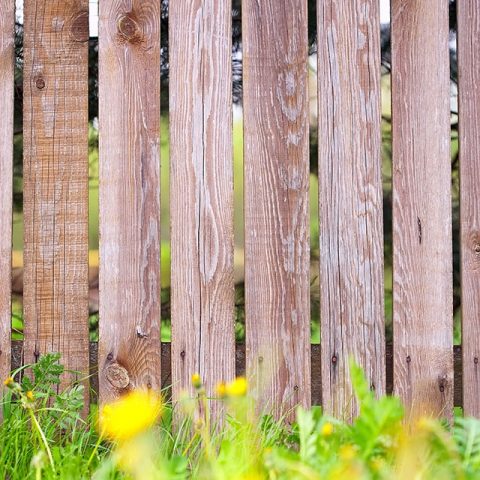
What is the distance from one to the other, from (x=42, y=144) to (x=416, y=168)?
3.72 feet

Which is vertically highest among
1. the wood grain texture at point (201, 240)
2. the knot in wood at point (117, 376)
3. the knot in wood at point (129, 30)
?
the knot in wood at point (129, 30)

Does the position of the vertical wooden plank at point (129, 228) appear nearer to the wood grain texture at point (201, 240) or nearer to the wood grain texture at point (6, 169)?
the wood grain texture at point (201, 240)

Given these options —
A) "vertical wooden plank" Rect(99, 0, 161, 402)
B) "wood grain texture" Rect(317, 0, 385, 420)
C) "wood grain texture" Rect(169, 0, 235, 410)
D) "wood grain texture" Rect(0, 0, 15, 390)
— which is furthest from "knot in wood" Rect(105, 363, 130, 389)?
"wood grain texture" Rect(317, 0, 385, 420)

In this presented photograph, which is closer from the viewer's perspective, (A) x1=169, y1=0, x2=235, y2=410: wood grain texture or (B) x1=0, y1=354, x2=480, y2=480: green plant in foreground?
(B) x1=0, y1=354, x2=480, y2=480: green plant in foreground

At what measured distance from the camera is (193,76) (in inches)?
93.7

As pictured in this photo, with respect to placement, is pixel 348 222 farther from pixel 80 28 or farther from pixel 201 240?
pixel 80 28

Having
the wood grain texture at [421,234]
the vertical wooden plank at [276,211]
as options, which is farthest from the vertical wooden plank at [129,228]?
the wood grain texture at [421,234]

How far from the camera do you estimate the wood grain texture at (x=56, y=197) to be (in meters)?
2.38

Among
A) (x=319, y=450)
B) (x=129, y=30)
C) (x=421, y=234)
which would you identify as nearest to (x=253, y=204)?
(x=421, y=234)

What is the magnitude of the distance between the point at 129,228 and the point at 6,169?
42cm

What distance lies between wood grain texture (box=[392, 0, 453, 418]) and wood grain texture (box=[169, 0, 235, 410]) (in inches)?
20.0

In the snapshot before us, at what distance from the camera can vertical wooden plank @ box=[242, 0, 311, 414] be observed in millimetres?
2348

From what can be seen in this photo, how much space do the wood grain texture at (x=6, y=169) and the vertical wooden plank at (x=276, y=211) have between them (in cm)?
72

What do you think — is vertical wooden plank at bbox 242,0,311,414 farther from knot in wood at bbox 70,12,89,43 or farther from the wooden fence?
knot in wood at bbox 70,12,89,43
